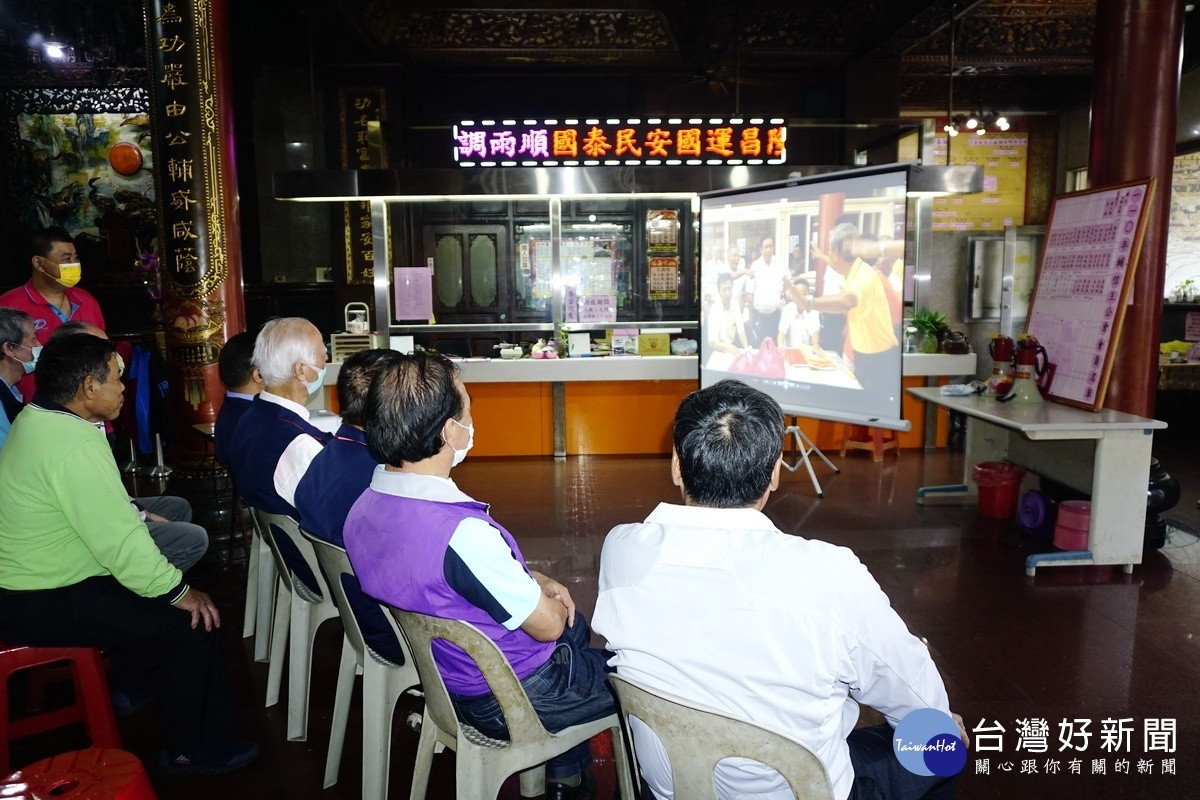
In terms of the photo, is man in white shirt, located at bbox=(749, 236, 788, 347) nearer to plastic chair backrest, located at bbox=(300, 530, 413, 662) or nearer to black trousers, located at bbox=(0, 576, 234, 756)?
plastic chair backrest, located at bbox=(300, 530, 413, 662)

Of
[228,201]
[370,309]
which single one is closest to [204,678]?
[228,201]

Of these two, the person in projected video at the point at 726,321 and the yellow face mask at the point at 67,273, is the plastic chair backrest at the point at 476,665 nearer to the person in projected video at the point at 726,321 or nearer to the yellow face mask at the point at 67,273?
the yellow face mask at the point at 67,273

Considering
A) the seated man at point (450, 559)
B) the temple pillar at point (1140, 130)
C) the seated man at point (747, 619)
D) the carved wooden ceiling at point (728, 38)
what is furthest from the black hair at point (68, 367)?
the carved wooden ceiling at point (728, 38)

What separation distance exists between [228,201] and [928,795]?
169 inches

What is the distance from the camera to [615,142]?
5785 mm

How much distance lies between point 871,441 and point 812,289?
2.26 metres

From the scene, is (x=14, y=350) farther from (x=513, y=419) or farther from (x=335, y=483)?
(x=513, y=419)

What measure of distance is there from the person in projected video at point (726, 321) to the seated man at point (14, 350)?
→ 3447 millimetres

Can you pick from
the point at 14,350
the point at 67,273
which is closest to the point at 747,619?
the point at 14,350

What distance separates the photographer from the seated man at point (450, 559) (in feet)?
5.01

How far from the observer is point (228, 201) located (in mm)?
4367

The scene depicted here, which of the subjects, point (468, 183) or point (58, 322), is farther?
point (468, 183)

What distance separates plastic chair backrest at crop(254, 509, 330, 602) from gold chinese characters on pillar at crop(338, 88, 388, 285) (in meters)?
5.37

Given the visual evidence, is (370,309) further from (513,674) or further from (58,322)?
(513,674)
